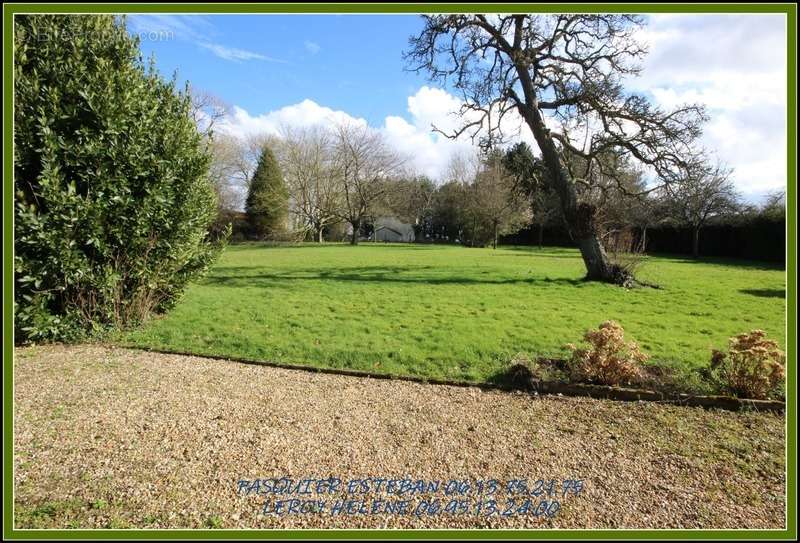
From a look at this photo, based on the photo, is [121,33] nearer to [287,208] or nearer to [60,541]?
[60,541]

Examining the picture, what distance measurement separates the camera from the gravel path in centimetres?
304

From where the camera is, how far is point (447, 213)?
49188 mm

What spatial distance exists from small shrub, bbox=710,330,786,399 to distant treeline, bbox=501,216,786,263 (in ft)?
67.1

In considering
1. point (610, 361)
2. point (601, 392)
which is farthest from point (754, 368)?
point (601, 392)

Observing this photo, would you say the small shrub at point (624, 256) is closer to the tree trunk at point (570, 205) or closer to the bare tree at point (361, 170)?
the tree trunk at point (570, 205)

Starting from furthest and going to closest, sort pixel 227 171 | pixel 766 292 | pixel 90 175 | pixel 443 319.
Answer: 1. pixel 227 171
2. pixel 766 292
3. pixel 443 319
4. pixel 90 175

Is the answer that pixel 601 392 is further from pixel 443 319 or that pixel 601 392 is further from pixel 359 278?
pixel 359 278

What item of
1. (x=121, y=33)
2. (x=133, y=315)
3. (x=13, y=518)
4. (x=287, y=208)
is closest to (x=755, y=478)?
(x=13, y=518)

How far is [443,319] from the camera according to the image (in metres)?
8.84

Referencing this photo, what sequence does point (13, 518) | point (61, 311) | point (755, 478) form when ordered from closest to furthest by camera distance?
point (13, 518), point (755, 478), point (61, 311)

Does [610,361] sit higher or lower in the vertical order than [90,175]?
lower

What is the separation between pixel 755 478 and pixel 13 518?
5700mm

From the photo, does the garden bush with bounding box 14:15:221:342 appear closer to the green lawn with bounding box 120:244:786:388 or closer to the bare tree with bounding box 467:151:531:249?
the green lawn with bounding box 120:244:786:388

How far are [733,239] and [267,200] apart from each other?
38.4 meters
